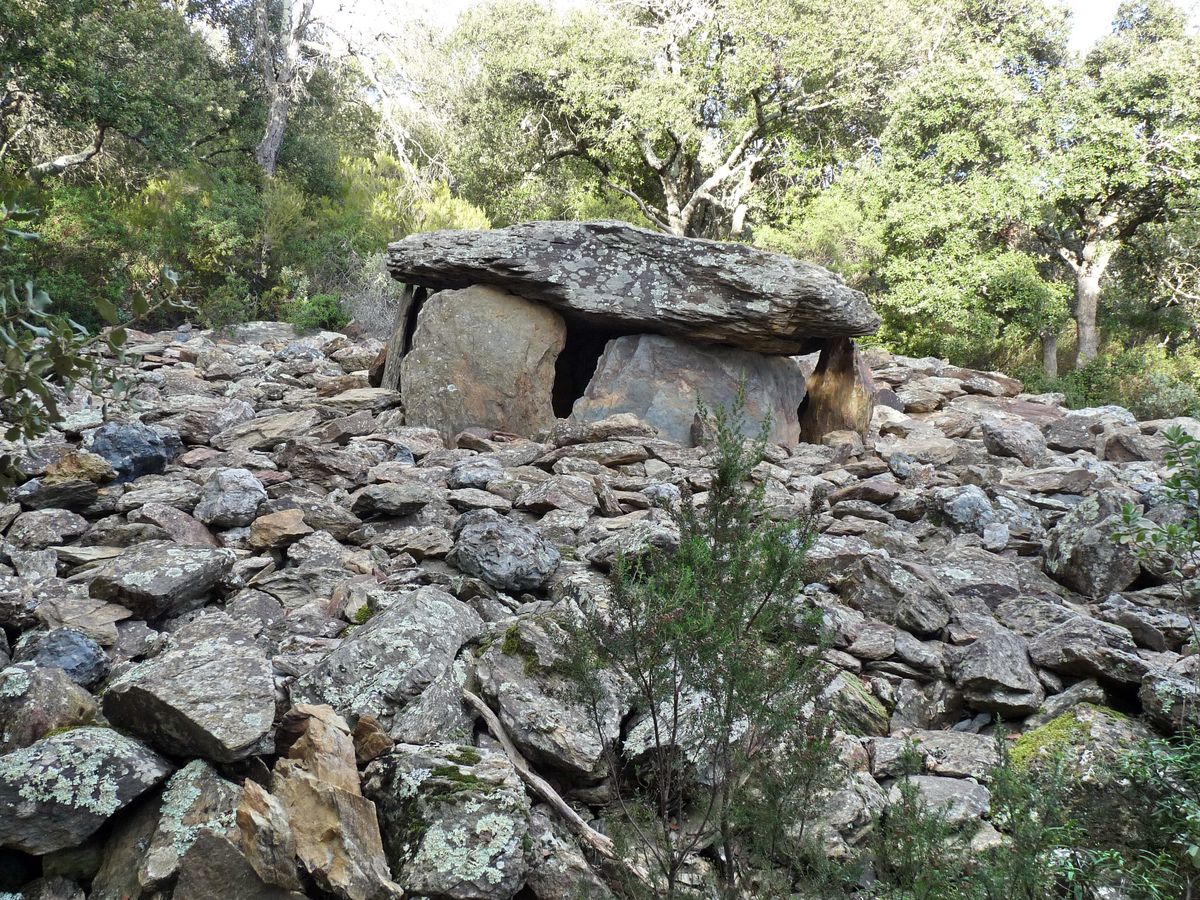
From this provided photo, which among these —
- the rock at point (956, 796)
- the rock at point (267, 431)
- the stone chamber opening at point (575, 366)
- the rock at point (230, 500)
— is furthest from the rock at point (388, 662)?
the stone chamber opening at point (575, 366)

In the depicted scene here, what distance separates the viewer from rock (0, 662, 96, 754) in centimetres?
296

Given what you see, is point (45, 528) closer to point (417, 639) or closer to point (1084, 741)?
point (417, 639)

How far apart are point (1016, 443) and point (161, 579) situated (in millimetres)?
7229

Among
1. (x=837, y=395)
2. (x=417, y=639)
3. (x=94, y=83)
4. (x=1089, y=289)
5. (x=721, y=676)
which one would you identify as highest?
(x=94, y=83)

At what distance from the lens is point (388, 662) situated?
3438 mm

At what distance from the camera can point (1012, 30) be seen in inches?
782

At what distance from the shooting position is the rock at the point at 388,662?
3311 millimetres

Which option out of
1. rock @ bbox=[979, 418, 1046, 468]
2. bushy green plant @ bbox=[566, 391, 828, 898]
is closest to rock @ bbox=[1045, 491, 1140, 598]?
rock @ bbox=[979, 418, 1046, 468]

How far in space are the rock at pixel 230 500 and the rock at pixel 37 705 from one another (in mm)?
2252

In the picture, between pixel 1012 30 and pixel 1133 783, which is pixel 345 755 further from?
pixel 1012 30

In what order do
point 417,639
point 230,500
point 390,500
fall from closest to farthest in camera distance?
point 417,639
point 230,500
point 390,500

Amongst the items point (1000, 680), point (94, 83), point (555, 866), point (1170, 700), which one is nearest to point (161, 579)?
point (555, 866)

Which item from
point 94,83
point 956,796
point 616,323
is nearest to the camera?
point 956,796

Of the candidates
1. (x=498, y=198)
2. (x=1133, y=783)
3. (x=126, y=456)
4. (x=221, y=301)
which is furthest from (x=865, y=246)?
(x=1133, y=783)
